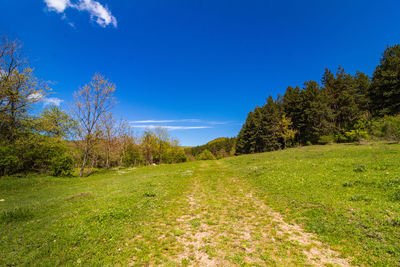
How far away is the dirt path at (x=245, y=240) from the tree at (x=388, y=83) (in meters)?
54.0

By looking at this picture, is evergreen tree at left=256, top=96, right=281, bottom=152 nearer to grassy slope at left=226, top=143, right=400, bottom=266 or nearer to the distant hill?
the distant hill

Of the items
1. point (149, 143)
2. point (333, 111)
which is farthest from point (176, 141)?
point (333, 111)

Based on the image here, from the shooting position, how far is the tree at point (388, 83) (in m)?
37.4

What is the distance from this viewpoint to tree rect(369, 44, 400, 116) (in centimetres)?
3738

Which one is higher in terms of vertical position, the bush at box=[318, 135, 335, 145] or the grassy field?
the bush at box=[318, 135, 335, 145]

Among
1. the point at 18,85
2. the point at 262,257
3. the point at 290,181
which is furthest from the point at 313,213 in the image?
the point at 18,85

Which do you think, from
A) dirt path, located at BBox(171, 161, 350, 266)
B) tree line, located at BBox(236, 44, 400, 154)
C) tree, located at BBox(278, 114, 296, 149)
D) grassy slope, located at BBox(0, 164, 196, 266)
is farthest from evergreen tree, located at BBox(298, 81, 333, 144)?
grassy slope, located at BBox(0, 164, 196, 266)

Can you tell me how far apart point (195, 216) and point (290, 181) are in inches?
329

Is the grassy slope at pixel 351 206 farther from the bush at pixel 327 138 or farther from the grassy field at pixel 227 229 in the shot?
the bush at pixel 327 138

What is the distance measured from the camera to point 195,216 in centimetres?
791

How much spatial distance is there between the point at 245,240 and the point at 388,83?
5923cm

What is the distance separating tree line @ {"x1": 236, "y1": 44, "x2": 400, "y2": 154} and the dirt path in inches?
1387

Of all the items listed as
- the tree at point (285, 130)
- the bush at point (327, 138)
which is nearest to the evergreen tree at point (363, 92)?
the bush at point (327, 138)

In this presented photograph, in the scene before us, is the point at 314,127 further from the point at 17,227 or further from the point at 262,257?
the point at 17,227
